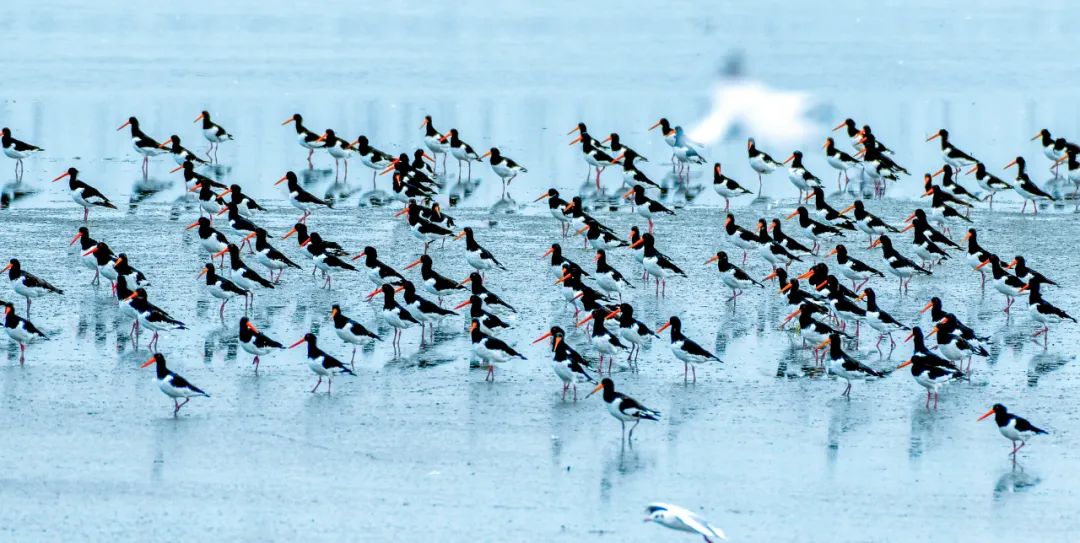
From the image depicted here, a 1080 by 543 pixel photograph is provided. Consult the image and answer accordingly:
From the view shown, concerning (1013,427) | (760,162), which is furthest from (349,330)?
(760,162)

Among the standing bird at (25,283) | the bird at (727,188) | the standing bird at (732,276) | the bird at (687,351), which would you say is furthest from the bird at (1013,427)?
the bird at (727,188)

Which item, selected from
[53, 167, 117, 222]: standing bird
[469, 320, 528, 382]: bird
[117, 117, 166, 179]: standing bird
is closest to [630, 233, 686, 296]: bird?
[469, 320, 528, 382]: bird

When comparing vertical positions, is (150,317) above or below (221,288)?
below

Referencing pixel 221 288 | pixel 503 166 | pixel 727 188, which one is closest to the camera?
pixel 221 288

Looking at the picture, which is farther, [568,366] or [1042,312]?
[1042,312]

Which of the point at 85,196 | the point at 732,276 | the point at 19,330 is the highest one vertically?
the point at 85,196

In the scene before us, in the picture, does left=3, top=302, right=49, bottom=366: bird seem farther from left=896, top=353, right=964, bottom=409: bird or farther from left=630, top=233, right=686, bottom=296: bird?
left=896, top=353, right=964, bottom=409: bird

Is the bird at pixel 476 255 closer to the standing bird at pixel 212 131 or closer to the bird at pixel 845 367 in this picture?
the bird at pixel 845 367

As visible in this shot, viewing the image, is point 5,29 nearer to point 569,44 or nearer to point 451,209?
point 569,44

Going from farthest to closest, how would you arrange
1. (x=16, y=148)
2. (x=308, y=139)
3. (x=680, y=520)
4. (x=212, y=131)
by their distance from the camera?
(x=212, y=131) < (x=308, y=139) < (x=16, y=148) < (x=680, y=520)

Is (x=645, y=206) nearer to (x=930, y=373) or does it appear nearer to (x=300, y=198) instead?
(x=300, y=198)

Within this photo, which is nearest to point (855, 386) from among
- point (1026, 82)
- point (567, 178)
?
point (567, 178)
